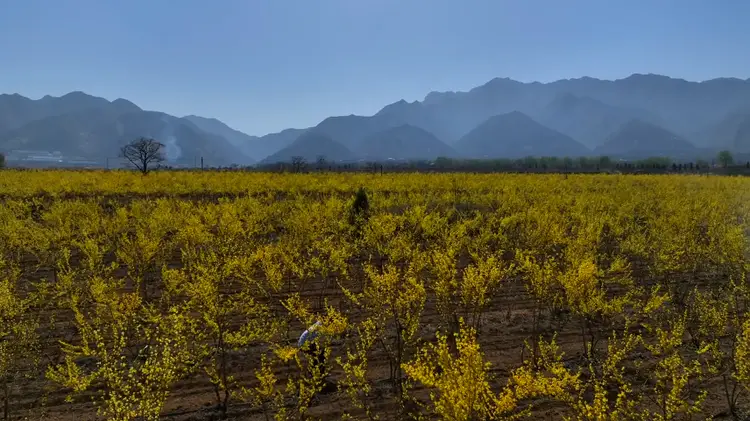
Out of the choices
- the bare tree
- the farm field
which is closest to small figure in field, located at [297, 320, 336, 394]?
the farm field

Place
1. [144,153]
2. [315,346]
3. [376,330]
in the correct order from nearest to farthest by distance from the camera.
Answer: [315,346] < [376,330] < [144,153]

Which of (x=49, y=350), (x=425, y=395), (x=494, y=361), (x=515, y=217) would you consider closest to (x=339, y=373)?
(x=425, y=395)

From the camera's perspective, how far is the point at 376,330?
1104 cm

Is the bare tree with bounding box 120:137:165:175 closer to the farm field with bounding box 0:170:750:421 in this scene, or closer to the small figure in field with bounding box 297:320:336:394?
the farm field with bounding box 0:170:750:421

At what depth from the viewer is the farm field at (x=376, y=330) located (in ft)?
21.1

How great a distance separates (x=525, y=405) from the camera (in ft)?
26.1

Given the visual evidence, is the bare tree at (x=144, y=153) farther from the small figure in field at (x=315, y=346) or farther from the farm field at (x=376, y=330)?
the small figure in field at (x=315, y=346)

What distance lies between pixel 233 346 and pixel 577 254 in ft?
30.4

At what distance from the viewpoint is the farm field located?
21.1 ft

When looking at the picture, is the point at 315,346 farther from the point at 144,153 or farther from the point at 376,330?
the point at 144,153

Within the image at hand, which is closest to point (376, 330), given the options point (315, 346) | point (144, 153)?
point (315, 346)

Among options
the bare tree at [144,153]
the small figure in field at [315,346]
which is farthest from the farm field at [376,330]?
the bare tree at [144,153]

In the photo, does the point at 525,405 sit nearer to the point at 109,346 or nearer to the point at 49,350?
the point at 109,346

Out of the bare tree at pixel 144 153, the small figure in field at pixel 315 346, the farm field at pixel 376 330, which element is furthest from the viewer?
the bare tree at pixel 144 153
